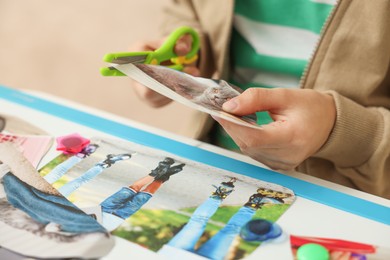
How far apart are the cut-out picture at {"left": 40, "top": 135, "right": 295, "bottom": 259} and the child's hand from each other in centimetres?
3

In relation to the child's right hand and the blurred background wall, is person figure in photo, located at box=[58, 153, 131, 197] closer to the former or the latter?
the child's right hand

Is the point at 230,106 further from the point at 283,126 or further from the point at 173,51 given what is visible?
the point at 173,51

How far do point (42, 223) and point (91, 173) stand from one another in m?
0.09

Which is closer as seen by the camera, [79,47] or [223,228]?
[223,228]

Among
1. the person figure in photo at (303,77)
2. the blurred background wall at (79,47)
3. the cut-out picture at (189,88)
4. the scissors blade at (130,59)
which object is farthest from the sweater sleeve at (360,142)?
the blurred background wall at (79,47)

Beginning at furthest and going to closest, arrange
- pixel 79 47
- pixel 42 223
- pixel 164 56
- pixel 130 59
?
1. pixel 79 47
2. pixel 164 56
3. pixel 130 59
4. pixel 42 223

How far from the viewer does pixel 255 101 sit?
0.54 meters

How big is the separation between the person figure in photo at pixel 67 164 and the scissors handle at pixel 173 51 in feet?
0.37

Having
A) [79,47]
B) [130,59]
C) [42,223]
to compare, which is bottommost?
[79,47]

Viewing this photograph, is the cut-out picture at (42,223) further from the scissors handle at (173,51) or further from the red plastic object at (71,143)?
the scissors handle at (173,51)

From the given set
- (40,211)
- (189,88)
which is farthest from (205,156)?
(40,211)

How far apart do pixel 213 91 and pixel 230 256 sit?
176 mm

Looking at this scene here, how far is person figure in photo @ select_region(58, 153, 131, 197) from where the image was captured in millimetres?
527

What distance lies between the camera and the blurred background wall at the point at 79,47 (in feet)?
4.36
